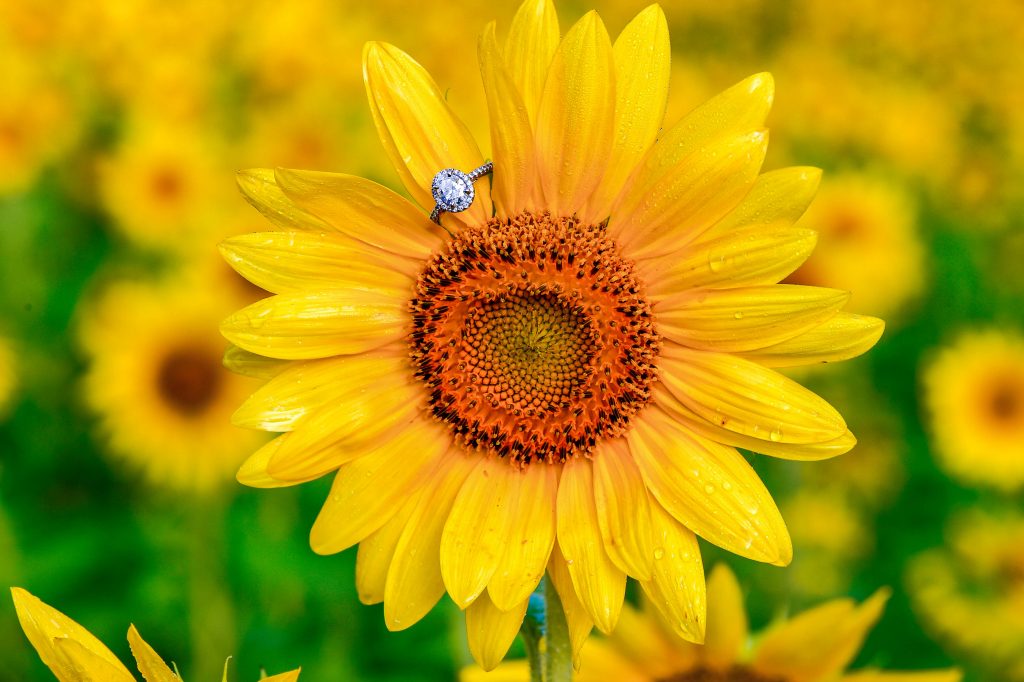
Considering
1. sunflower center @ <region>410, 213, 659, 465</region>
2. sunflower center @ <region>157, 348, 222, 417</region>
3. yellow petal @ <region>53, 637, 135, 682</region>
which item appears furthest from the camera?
sunflower center @ <region>157, 348, 222, 417</region>

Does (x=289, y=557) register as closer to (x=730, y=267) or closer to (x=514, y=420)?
(x=514, y=420)

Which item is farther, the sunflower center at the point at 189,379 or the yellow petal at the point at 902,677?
the sunflower center at the point at 189,379

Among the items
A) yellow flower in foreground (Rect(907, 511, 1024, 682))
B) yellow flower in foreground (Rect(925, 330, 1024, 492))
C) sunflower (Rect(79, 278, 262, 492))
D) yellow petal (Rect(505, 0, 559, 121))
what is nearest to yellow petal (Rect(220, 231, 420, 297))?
yellow petal (Rect(505, 0, 559, 121))

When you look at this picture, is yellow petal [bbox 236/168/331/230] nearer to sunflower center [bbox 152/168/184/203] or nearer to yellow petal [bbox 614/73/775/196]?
yellow petal [bbox 614/73/775/196]

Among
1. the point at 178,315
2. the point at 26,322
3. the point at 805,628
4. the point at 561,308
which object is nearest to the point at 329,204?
the point at 561,308

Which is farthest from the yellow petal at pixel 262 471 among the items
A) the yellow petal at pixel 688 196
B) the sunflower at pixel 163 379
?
the sunflower at pixel 163 379

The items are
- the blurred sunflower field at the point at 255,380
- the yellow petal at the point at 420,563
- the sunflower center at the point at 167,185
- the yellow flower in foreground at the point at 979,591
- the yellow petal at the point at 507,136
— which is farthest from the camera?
the sunflower center at the point at 167,185

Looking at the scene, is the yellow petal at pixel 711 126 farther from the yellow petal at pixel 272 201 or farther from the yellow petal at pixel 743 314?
the yellow petal at pixel 272 201
